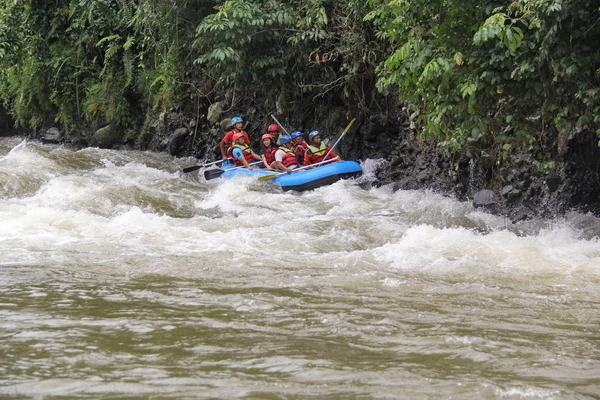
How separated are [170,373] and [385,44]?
30.0 feet

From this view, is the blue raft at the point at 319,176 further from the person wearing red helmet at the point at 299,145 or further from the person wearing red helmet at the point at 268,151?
the person wearing red helmet at the point at 268,151

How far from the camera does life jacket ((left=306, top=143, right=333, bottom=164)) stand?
40.7ft

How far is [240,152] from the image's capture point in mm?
12977

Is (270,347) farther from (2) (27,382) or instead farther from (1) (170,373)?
(2) (27,382)

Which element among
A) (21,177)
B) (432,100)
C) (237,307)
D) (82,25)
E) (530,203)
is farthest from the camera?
(82,25)

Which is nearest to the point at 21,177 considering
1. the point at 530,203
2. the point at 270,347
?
the point at 530,203

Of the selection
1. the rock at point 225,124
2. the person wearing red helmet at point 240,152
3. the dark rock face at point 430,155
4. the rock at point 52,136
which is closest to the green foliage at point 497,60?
the dark rock face at point 430,155

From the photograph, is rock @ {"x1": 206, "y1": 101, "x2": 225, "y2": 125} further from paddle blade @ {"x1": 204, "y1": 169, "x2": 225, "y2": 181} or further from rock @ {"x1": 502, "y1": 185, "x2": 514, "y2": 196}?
rock @ {"x1": 502, "y1": 185, "x2": 514, "y2": 196}

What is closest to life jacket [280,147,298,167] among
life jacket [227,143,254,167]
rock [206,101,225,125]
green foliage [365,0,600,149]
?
life jacket [227,143,254,167]

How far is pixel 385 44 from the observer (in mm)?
11844

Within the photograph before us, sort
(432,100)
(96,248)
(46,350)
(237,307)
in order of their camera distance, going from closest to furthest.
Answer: (46,350), (237,307), (96,248), (432,100)

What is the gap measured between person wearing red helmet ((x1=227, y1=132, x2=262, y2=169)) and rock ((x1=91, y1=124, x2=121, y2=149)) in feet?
16.2

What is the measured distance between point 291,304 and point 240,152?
8.28m

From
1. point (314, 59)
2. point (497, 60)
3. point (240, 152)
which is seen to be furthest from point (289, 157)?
point (497, 60)
